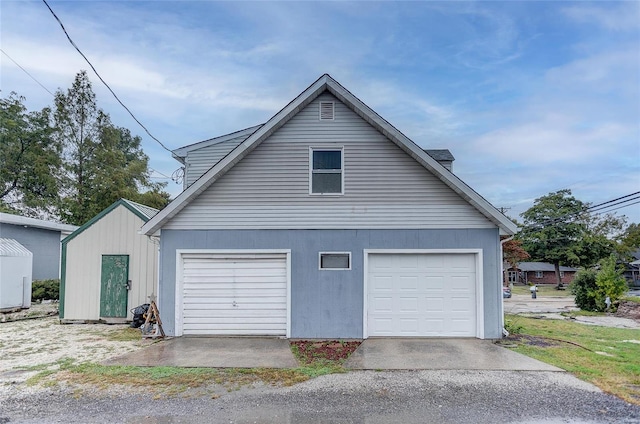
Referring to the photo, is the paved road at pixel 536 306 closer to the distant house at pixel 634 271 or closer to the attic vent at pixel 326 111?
the attic vent at pixel 326 111

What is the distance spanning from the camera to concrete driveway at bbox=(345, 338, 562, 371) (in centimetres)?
657

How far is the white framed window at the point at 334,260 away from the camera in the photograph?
29.7 ft

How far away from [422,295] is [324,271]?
2.41 m

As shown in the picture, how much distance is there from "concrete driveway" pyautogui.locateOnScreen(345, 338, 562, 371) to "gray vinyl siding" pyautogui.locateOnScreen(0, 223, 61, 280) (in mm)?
14617

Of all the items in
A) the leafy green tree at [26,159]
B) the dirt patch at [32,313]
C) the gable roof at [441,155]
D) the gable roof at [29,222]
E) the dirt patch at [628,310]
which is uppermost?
the leafy green tree at [26,159]

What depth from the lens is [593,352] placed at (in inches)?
303

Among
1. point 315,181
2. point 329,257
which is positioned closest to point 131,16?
point 315,181

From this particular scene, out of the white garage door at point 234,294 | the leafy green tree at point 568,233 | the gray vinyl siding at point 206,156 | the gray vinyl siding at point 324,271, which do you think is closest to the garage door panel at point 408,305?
the gray vinyl siding at point 324,271

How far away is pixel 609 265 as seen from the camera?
17.1 meters

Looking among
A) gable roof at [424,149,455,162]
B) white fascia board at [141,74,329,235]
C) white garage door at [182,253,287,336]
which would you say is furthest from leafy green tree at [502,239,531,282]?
white fascia board at [141,74,329,235]

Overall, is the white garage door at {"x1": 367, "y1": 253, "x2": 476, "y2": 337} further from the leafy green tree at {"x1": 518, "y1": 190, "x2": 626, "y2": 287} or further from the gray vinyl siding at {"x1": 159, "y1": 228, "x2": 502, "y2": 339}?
the leafy green tree at {"x1": 518, "y1": 190, "x2": 626, "y2": 287}

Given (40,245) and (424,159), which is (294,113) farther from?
(40,245)

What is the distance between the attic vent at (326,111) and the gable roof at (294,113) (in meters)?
0.29

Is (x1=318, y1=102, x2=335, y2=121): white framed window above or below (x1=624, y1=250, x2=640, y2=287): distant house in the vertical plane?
above
